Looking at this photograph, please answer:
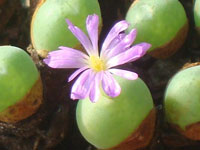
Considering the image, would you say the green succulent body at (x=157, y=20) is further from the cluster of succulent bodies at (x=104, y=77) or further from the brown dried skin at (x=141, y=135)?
the brown dried skin at (x=141, y=135)

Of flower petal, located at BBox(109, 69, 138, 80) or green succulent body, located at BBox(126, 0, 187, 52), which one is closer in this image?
flower petal, located at BBox(109, 69, 138, 80)

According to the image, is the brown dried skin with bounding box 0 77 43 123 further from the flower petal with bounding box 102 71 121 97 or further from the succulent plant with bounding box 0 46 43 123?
the flower petal with bounding box 102 71 121 97

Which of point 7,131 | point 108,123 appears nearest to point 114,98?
point 108,123

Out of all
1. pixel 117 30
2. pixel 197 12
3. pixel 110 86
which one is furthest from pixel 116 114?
pixel 197 12

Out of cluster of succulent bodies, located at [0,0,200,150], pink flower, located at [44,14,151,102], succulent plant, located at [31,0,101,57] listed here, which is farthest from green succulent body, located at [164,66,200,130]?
succulent plant, located at [31,0,101,57]

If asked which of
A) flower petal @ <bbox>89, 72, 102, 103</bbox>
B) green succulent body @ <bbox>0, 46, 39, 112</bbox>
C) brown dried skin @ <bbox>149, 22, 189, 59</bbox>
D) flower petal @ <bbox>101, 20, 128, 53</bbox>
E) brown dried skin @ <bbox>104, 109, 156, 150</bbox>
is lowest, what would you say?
brown dried skin @ <bbox>104, 109, 156, 150</bbox>

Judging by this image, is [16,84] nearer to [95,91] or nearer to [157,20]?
[95,91]

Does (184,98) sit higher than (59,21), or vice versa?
(59,21)
